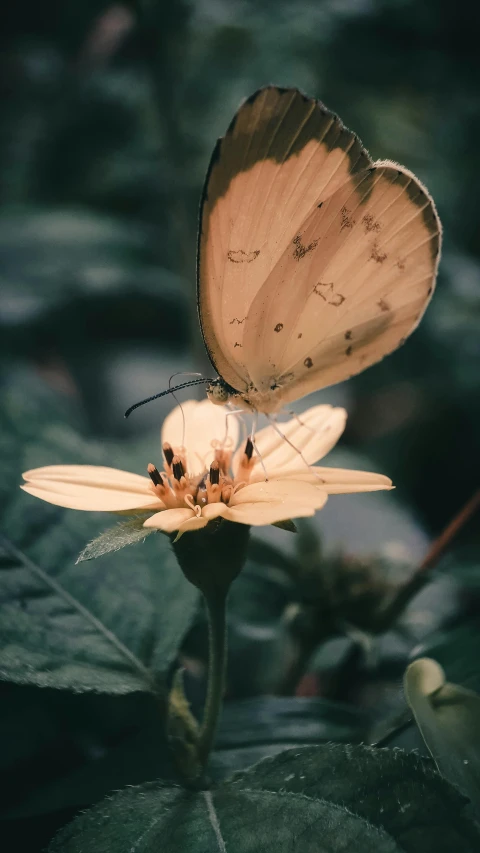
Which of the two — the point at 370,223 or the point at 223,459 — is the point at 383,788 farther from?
the point at 370,223

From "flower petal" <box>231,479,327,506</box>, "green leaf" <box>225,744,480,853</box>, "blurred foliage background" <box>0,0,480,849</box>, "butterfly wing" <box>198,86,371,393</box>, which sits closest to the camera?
"green leaf" <box>225,744,480,853</box>

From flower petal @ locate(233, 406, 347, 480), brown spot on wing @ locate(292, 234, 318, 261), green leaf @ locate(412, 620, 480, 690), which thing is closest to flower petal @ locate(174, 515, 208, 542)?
flower petal @ locate(233, 406, 347, 480)

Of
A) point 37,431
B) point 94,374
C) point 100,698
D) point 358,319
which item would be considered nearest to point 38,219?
point 94,374

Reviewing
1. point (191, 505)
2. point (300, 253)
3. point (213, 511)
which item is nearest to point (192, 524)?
point (213, 511)

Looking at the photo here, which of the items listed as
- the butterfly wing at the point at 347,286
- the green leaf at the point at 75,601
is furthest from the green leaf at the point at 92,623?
the butterfly wing at the point at 347,286

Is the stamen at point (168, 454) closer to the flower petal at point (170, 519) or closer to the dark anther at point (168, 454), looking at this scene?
the dark anther at point (168, 454)

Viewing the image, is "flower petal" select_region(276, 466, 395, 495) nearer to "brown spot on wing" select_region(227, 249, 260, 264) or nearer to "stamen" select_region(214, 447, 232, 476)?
"stamen" select_region(214, 447, 232, 476)
